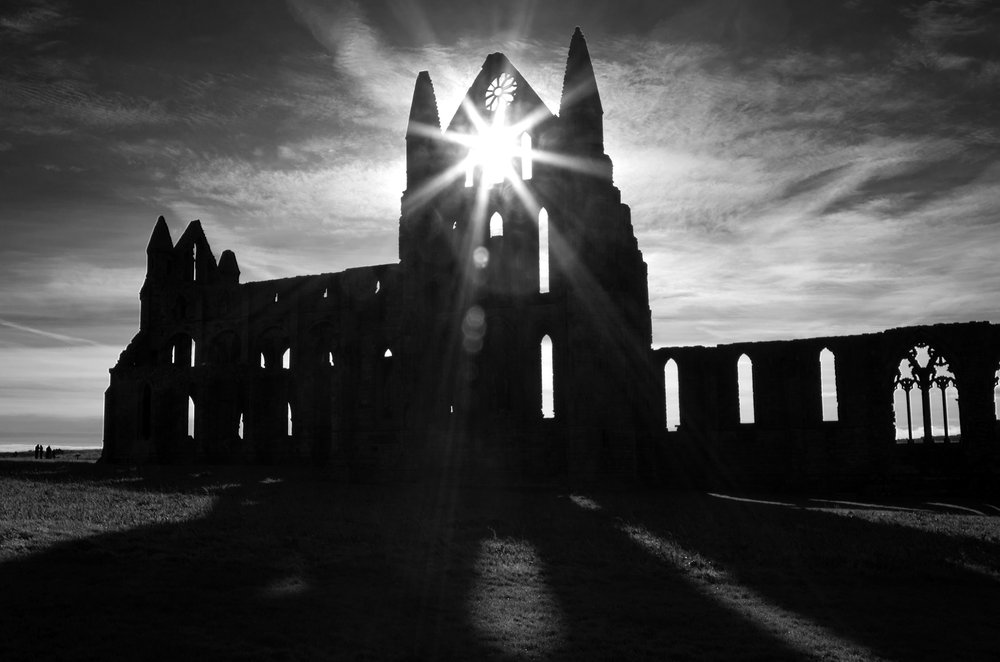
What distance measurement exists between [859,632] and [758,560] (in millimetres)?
3715

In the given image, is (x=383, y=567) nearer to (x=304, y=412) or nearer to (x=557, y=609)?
(x=557, y=609)

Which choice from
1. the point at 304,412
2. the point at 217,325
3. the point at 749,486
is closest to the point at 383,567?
the point at 749,486

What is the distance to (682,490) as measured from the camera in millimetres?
25703

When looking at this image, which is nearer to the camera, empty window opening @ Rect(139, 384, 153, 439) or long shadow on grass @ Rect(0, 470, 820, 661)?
long shadow on grass @ Rect(0, 470, 820, 661)

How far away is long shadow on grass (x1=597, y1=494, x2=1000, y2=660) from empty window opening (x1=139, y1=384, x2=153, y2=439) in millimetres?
27670

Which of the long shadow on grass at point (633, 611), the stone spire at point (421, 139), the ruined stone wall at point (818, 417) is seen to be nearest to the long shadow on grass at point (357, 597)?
the long shadow on grass at point (633, 611)

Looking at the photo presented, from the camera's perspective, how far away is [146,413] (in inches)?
1523

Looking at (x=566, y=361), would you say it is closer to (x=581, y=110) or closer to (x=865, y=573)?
(x=581, y=110)

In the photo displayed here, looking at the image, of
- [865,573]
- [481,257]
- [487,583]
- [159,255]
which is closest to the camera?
[487,583]

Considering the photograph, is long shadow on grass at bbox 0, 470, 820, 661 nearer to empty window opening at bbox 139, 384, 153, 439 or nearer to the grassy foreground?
the grassy foreground

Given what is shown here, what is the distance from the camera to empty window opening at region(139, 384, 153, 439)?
38281 mm

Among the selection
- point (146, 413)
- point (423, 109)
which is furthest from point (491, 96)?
point (146, 413)

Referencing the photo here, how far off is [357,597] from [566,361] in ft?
59.9

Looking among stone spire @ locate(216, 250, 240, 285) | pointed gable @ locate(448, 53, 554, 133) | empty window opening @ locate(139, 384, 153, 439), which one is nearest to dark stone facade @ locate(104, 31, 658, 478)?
pointed gable @ locate(448, 53, 554, 133)
